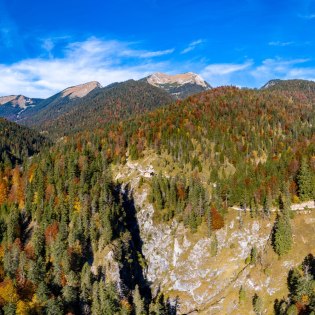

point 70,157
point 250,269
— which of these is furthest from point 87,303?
point 70,157

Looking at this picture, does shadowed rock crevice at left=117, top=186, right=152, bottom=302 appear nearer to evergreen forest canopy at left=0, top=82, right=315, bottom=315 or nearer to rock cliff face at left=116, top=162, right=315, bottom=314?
evergreen forest canopy at left=0, top=82, right=315, bottom=315

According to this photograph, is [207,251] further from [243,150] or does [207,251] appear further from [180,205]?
[243,150]

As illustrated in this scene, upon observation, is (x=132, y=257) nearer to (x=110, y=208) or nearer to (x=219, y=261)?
(x=110, y=208)

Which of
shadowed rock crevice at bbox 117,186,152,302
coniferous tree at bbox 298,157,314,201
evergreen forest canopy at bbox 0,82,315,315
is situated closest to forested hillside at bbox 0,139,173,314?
shadowed rock crevice at bbox 117,186,152,302

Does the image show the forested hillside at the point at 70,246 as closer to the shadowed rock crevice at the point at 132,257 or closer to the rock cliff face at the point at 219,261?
the shadowed rock crevice at the point at 132,257

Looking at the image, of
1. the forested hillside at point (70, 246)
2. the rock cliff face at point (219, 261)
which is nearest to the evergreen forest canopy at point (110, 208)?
the forested hillside at point (70, 246)

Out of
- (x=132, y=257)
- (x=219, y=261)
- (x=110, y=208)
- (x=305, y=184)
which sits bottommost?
(x=219, y=261)

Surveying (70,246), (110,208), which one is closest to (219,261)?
(110,208)
